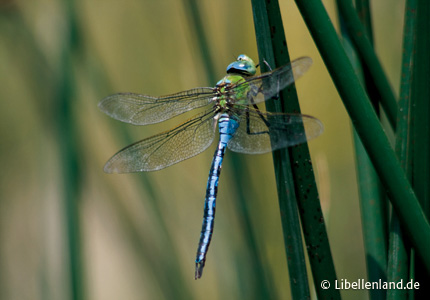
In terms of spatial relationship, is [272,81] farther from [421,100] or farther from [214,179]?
[214,179]

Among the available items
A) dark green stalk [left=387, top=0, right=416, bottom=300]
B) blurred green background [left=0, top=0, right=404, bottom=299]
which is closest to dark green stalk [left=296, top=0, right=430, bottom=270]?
dark green stalk [left=387, top=0, right=416, bottom=300]

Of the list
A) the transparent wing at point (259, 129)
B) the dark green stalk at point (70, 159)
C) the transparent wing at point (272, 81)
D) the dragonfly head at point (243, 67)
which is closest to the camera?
the transparent wing at point (272, 81)

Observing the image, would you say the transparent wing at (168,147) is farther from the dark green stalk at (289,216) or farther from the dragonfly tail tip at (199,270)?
the dark green stalk at (289,216)

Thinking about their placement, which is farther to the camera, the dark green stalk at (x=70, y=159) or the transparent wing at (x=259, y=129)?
the dark green stalk at (x=70, y=159)

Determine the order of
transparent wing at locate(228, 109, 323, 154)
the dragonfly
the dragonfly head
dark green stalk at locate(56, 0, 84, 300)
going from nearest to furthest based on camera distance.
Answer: transparent wing at locate(228, 109, 323, 154) < dark green stalk at locate(56, 0, 84, 300) < the dragonfly < the dragonfly head

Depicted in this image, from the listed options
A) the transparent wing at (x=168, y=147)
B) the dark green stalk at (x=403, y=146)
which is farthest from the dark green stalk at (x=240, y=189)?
the dark green stalk at (x=403, y=146)

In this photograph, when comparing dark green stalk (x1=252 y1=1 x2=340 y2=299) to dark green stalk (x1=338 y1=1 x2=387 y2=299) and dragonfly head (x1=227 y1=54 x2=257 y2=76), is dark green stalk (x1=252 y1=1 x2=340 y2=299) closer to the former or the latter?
dark green stalk (x1=338 y1=1 x2=387 y2=299)
